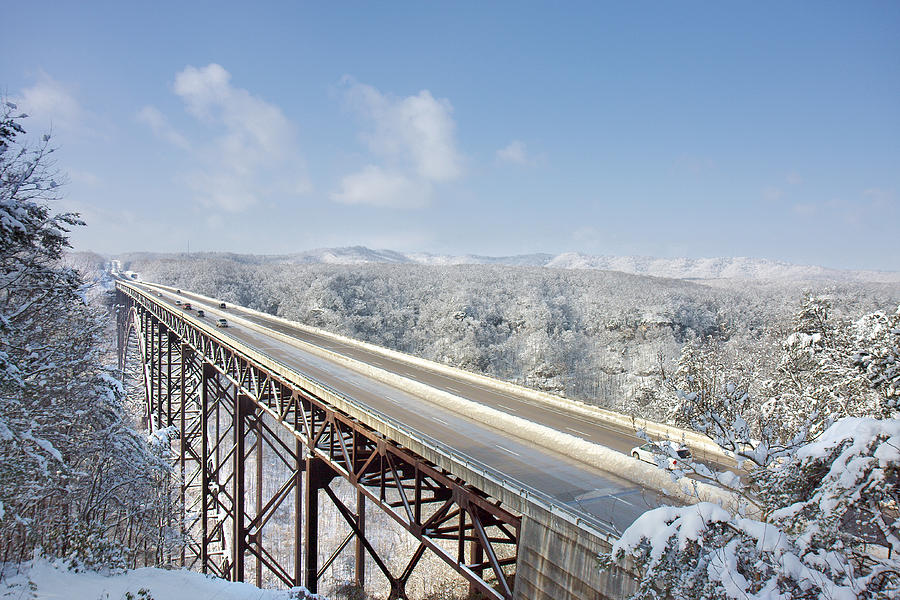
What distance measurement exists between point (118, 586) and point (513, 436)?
30.6 feet

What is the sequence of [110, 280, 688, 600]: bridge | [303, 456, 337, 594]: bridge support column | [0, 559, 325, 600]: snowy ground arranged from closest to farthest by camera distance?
[110, 280, 688, 600]: bridge, [0, 559, 325, 600]: snowy ground, [303, 456, 337, 594]: bridge support column

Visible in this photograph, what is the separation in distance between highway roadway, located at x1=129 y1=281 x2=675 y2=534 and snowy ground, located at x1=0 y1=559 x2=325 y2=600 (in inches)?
205

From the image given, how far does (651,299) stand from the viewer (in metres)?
82.7

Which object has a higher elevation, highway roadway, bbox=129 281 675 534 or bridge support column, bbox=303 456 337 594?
highway roadway, bbox=129 281 675 534

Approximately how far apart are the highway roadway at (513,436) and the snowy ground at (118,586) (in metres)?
5.21

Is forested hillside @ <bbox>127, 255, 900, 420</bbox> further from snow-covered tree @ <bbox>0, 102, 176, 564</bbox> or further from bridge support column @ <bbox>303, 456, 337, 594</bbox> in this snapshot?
snow-covered tree @ <bbox>0, 102, 176, 564</bbox>

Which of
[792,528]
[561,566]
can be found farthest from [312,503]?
[792,528]

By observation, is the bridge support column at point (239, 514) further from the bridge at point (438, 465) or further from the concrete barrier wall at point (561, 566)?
the concrete barrier wall at point (561, 566)

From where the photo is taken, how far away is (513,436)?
43.9 feet

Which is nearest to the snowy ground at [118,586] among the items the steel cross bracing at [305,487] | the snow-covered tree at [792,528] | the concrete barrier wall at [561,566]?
the steel cross bracing at [305,487]

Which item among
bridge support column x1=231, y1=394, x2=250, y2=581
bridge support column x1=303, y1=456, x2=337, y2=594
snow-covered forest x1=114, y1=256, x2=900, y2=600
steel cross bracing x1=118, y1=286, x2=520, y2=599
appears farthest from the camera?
bridge support column x1=231, y1=394, x2=250, y2=581

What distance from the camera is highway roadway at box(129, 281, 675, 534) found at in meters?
8.90

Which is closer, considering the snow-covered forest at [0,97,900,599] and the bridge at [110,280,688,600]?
the snow-covered forest at [0,97,900,599]

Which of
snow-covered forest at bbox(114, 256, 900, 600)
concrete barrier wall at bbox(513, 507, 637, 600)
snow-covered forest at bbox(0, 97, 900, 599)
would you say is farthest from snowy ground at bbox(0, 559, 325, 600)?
snow-covered forest at bbox(114, 256, 900, 600)
